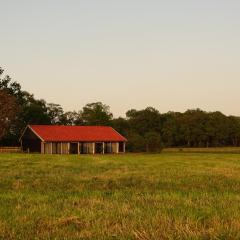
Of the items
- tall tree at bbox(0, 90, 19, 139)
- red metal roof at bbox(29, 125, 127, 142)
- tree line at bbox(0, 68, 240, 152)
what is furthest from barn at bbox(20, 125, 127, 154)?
tree line at bbox(0, 68, 240, 152)

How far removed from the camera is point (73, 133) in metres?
94.5

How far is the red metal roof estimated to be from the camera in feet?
293

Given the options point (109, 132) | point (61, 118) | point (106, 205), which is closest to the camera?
point (106, 205)

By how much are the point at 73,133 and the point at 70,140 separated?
4121mm

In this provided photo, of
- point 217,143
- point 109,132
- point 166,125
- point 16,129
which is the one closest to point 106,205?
point 109,132

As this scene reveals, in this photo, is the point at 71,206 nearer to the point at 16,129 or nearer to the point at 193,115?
the point at 16,129

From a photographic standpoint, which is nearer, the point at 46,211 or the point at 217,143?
the point at 46,211

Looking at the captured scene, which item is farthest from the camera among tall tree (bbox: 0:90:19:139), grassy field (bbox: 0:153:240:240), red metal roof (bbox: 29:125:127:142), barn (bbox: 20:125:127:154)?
red metal roof (bbox: 29:125:127:142)

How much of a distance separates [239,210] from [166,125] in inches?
5595

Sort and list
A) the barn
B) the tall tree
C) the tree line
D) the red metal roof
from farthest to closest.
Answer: the tree line < the red metal roof < the barn < the tall tree

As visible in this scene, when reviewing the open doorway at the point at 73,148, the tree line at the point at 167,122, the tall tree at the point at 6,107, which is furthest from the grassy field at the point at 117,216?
the tree line at the point at 167,122

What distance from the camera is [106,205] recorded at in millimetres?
11773

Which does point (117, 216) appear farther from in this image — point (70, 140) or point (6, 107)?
point (70, 140)

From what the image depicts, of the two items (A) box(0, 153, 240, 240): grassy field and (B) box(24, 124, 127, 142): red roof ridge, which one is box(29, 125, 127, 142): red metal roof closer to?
(B) box(24, 124, 127, 142): red roof ridge
